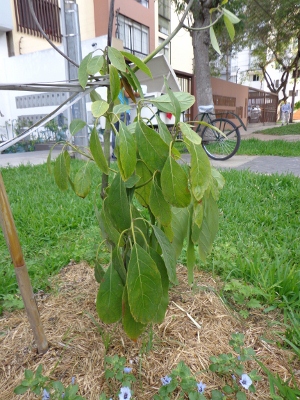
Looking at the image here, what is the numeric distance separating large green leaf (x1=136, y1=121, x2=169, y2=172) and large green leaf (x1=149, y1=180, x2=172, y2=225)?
0.24 ft

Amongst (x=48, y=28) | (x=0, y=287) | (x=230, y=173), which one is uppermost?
(x=48, y=28)

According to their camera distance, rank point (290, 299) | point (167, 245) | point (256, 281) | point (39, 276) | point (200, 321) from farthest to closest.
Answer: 1. point (39, 276)
2. point (256, 281)
3. point (290, 299)
4. point (200, 321)
5. point (167, 245)

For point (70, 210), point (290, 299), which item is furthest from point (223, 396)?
point (70, 210)

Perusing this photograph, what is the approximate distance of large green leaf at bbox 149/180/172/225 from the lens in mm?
777

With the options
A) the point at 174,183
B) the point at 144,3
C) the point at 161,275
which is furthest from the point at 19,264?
the point at 144,3

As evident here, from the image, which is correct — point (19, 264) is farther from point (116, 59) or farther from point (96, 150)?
Result: point (116, 59)

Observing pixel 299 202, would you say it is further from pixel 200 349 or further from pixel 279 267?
pixel 200 349

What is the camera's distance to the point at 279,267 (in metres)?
1.47

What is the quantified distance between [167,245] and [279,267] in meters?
0.90

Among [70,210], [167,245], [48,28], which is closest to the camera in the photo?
[167,245]

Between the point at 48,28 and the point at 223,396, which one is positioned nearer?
the point at 223,396

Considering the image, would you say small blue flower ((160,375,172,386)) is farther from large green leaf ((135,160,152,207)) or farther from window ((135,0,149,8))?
window ((135,0,149,8))

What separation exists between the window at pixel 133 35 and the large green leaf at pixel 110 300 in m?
11.4

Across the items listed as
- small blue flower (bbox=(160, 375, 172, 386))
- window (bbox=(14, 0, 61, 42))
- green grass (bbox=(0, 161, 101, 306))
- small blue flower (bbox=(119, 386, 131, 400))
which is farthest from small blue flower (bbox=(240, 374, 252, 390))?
window (bbox=(14, 0, 61, 42))
